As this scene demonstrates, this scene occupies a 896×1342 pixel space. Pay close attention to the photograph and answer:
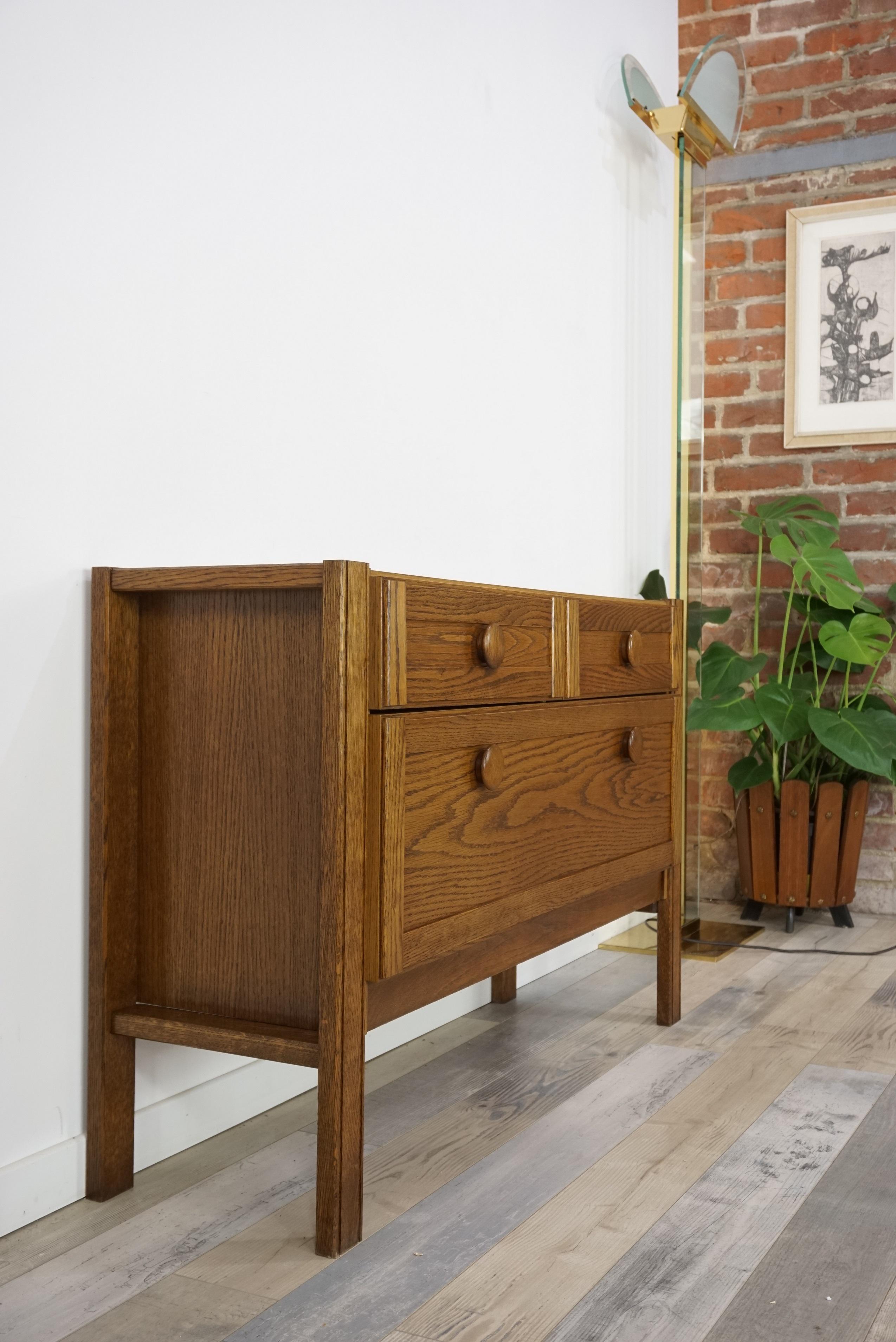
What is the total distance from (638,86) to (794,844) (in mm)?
1828

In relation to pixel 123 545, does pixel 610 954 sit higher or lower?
lower

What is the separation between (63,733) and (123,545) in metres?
0.25

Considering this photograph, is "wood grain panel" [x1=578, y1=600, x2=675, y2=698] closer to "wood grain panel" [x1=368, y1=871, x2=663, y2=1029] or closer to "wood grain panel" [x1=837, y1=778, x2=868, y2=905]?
"wood grain panel" [x1=368, y1=871, x2=663, y2=1029]

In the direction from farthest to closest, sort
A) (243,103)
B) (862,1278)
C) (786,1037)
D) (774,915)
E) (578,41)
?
(774,915) < (578,41) < (786,1037) < (243,103) < (862,1278)

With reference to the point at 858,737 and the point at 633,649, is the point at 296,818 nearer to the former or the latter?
the point at 633,649

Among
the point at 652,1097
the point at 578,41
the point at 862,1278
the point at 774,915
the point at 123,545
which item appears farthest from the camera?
the point at 774,915

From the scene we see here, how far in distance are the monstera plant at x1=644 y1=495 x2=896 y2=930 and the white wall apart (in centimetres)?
48

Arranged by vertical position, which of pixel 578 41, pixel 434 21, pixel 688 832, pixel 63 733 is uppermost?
pixel 578 41

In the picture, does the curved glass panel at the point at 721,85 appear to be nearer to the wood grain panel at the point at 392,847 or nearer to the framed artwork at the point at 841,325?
the framed artwork at the point at 841,325

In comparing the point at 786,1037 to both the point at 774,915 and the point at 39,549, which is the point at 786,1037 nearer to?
the point at 774,915

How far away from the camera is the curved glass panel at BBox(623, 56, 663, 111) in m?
2.89

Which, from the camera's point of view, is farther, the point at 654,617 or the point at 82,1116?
the point at 654,617

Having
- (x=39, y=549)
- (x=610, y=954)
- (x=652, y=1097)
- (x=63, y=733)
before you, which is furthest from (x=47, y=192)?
(x=610, y=954)

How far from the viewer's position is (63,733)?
1.49 meters
